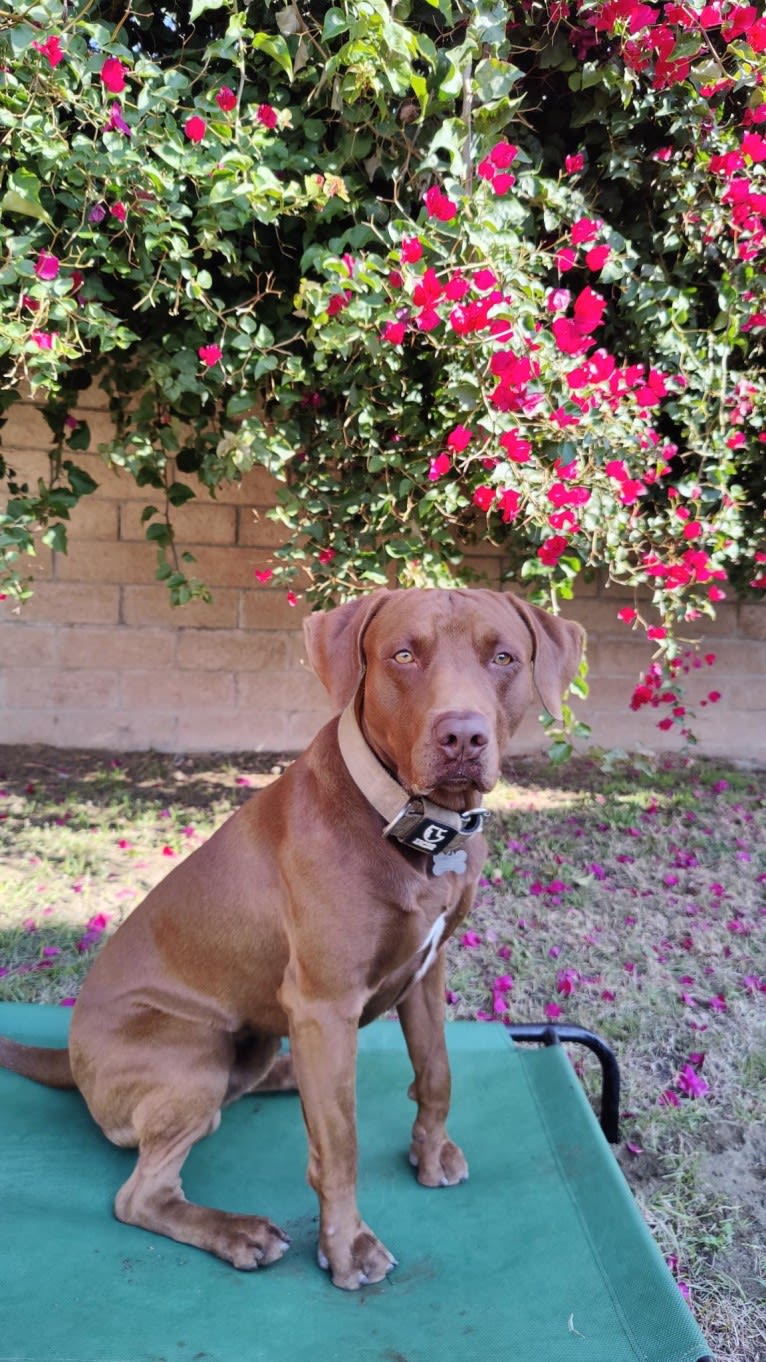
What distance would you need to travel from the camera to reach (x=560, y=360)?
2.86 m

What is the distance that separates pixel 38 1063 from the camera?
2096 millimetres

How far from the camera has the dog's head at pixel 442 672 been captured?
4.92 feet

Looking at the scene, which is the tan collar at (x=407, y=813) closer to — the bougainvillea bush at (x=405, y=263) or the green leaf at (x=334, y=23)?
the bougainvillea bush at (x=405, y=263)

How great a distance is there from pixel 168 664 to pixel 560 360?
2708mm

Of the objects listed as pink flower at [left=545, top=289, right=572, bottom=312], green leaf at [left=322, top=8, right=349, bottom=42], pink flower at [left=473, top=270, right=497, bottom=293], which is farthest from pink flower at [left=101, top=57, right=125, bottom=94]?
pink flower at [left=545, top=289, right=572, bottom=312]

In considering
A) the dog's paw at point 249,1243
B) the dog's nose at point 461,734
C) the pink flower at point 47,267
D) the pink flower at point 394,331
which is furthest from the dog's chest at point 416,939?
the pink flower at point 47,267

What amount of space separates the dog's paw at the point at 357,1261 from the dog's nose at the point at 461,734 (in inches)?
35.8

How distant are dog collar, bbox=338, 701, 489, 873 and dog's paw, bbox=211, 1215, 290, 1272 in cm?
76

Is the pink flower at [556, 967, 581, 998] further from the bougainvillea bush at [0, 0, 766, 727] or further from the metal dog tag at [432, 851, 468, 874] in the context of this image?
the metal dog tag at [432, 851, 468, 874]

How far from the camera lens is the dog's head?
150 cm

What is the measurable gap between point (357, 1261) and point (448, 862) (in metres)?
0.73

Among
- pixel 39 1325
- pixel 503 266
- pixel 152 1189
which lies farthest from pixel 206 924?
pixel 503 266

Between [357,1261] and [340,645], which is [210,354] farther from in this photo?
[357,1261]

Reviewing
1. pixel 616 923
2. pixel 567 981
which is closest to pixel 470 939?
pixel 567 981
